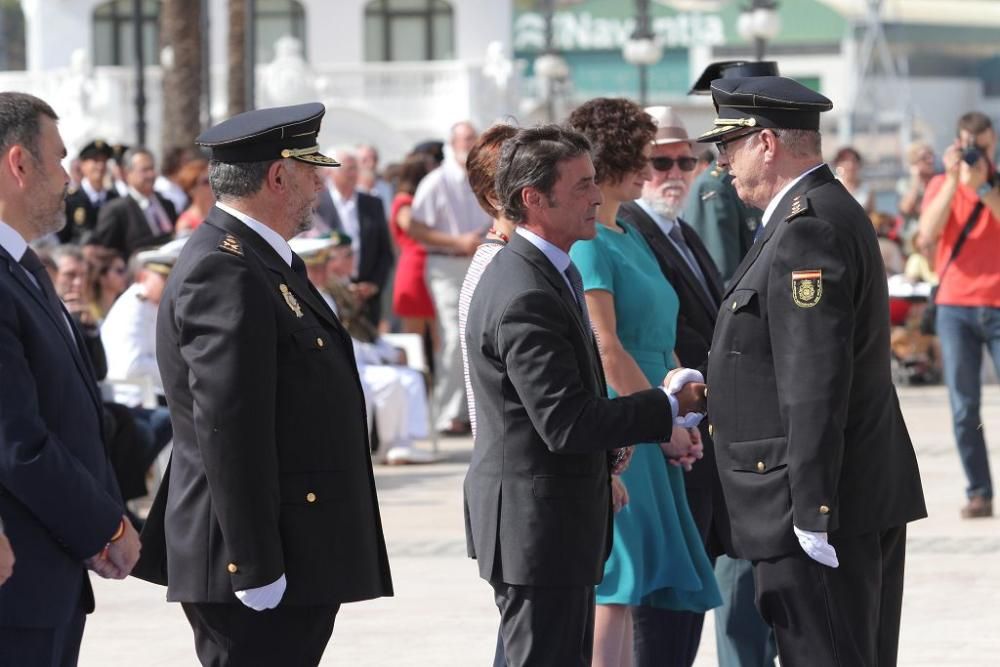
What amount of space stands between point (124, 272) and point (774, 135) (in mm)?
7831

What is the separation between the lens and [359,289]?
13797 millimetres

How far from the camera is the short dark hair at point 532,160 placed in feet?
17.0

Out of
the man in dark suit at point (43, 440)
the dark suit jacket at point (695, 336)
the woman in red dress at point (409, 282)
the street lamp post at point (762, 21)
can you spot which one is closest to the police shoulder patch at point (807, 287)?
the dark suit jacket at point (695, 336)

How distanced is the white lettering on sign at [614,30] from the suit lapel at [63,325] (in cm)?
9575

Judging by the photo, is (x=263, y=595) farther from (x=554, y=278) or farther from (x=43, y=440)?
(x=554, y=278)

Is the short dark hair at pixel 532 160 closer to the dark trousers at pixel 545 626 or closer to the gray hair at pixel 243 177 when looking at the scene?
the gray hair at pixel 243 177

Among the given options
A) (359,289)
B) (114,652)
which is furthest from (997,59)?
(114,652)

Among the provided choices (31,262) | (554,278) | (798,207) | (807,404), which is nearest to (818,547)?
(807,404)

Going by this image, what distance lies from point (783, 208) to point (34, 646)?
2120 mm

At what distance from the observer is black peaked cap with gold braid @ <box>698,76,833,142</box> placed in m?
5.07

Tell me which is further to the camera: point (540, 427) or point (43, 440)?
point (540, 427)

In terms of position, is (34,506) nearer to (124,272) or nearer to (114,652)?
(114,652)

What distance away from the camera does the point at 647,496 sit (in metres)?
5.98

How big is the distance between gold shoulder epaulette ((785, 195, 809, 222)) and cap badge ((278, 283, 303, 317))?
124 cm
